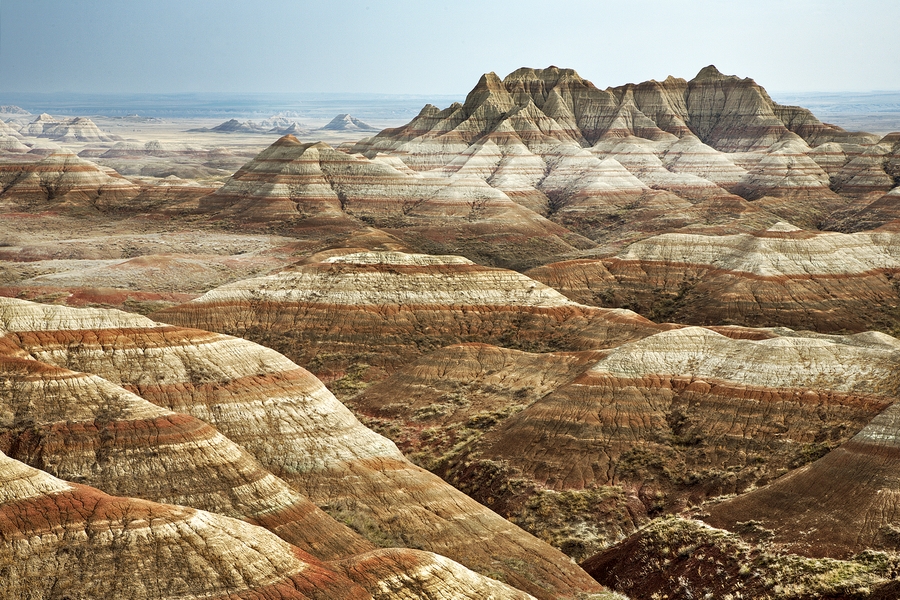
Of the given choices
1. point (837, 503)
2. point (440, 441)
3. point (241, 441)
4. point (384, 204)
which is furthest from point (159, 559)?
point (384, 204)

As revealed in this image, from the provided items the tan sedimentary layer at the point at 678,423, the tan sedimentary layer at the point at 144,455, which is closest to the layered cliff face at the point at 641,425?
the tan sedimentary layer at the point at 678,423

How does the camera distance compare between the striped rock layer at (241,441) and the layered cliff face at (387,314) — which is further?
the layered cliff face at (387,314)

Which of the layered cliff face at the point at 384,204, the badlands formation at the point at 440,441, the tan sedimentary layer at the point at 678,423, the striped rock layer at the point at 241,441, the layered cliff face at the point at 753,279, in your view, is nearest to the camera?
the badlands formation at the point at 440,441

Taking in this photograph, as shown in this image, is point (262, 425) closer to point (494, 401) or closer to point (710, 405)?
point (494, 401)

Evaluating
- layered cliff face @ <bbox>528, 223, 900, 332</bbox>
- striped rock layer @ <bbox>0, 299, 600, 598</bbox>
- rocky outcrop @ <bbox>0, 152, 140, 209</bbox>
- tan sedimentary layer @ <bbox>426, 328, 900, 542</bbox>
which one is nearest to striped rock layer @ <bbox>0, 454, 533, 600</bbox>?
striped rock layer @ <bbox>0, 299, 600, 598</bbox>

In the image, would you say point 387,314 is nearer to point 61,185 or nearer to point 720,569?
point 720,569

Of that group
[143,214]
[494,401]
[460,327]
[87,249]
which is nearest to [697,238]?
[460,327]

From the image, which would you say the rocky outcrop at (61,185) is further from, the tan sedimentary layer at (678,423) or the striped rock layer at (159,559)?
the striped rock layer at (159,559)

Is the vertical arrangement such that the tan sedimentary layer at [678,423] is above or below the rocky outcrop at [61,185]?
below
